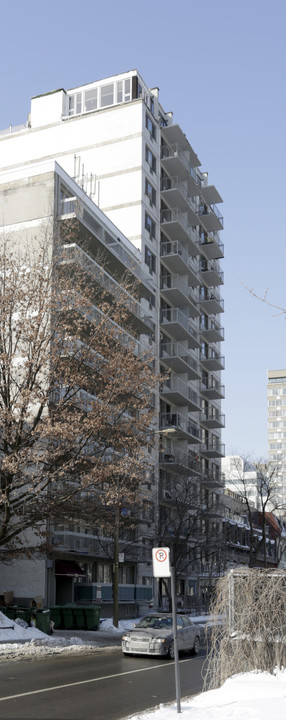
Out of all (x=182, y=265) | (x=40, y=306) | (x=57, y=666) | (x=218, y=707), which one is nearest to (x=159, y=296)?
(x=182, y=265)

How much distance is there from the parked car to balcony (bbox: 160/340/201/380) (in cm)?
3676

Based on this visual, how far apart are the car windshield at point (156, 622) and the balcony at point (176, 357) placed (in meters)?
37.0

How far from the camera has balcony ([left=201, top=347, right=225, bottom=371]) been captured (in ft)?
242

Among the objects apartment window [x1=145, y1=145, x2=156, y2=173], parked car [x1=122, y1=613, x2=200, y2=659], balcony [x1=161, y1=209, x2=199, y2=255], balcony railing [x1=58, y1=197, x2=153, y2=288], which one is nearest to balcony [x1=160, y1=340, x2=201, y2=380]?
balcony railing [x1=58, y1=197, x2=153, y2=288]

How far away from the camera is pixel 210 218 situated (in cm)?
7538

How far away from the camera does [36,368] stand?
27.0 meters

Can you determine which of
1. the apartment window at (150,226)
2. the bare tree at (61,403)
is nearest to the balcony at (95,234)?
the apartment window at (150,226)

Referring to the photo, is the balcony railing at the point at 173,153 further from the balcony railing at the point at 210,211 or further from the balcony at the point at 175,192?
the balcony railing at the point at 210,211

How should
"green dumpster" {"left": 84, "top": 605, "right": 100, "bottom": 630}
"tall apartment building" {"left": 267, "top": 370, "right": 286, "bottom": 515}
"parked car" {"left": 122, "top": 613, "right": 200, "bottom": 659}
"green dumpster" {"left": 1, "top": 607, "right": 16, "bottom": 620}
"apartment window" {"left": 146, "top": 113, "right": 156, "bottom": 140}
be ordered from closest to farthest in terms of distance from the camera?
"parked car" {"left": 122, "top": 613, "right": 200, "bottom": 659} < "green dumpster" {"left": 1, "top": 607, "right": 16, "bottom": 620} < "green dumpster" {"left": 84, "top": 605, "right": 100, "bottom": 630} < "apartment window" {"left": 146, "top": 113, "right": 156, "bottom": 140} < "tall apartment building" {"left": 267, "top": 370, "right": 286, "bottom": 515}

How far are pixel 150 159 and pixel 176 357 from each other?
1518cm

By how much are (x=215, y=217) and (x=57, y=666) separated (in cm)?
6027

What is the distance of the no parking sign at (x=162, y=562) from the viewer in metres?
11.6

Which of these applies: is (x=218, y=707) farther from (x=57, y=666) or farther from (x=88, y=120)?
(x=88, y=120)

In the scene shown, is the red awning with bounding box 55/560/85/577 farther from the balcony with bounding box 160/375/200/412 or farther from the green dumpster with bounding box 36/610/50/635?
the balcony with bounding box 160/375/200/412
